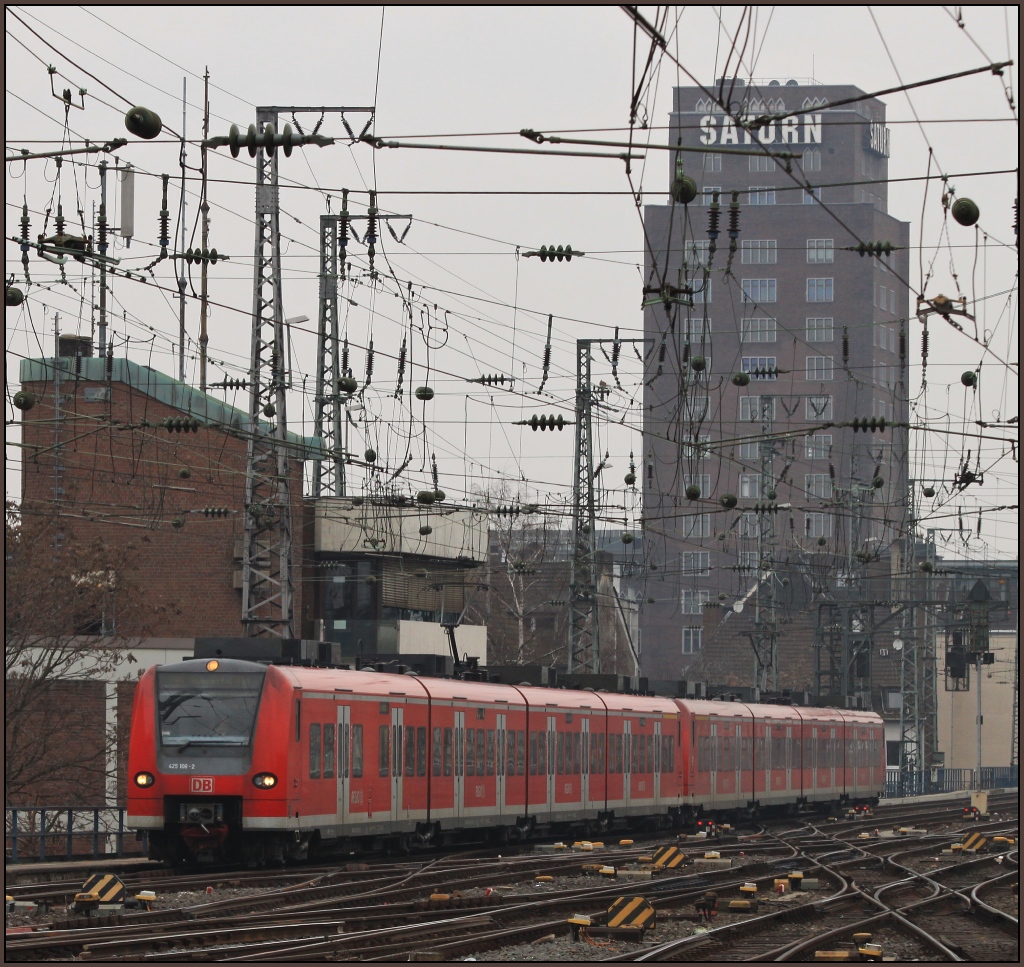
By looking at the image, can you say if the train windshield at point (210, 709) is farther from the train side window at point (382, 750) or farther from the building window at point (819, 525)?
the building window at point (819, 525)

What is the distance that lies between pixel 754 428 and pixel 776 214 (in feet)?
67.4

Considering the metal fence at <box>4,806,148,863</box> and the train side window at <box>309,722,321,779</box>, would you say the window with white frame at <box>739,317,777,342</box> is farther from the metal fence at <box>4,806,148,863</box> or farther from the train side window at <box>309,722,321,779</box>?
the train side window at <box>309,722,321,779</box>

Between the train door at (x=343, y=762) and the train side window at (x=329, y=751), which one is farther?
the train door at (x=343, y=762)

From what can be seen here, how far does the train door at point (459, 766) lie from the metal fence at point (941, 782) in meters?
42.8

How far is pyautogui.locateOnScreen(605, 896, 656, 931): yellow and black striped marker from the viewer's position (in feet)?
59.2

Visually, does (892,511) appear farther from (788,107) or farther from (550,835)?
(550,835)

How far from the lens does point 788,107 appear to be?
129 metres

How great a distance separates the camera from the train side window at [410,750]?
27.3 meters

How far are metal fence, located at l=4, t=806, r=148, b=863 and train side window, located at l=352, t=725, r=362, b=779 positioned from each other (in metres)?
3.00

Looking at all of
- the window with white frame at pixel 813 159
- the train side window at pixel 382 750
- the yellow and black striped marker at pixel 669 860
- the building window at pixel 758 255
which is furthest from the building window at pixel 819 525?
the train side window at pixel 382 750

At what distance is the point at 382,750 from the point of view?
26453 millimetres

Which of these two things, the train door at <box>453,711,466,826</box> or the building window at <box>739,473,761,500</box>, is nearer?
the train door at <box>453,711,466,826</box>

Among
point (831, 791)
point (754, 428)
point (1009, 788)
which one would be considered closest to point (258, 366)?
point (831, 791)

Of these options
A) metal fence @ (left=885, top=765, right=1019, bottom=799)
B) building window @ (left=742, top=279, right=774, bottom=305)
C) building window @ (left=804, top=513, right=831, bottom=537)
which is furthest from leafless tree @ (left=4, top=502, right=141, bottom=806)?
building window @ (left=742, top=279, right=774, bottom=305)
